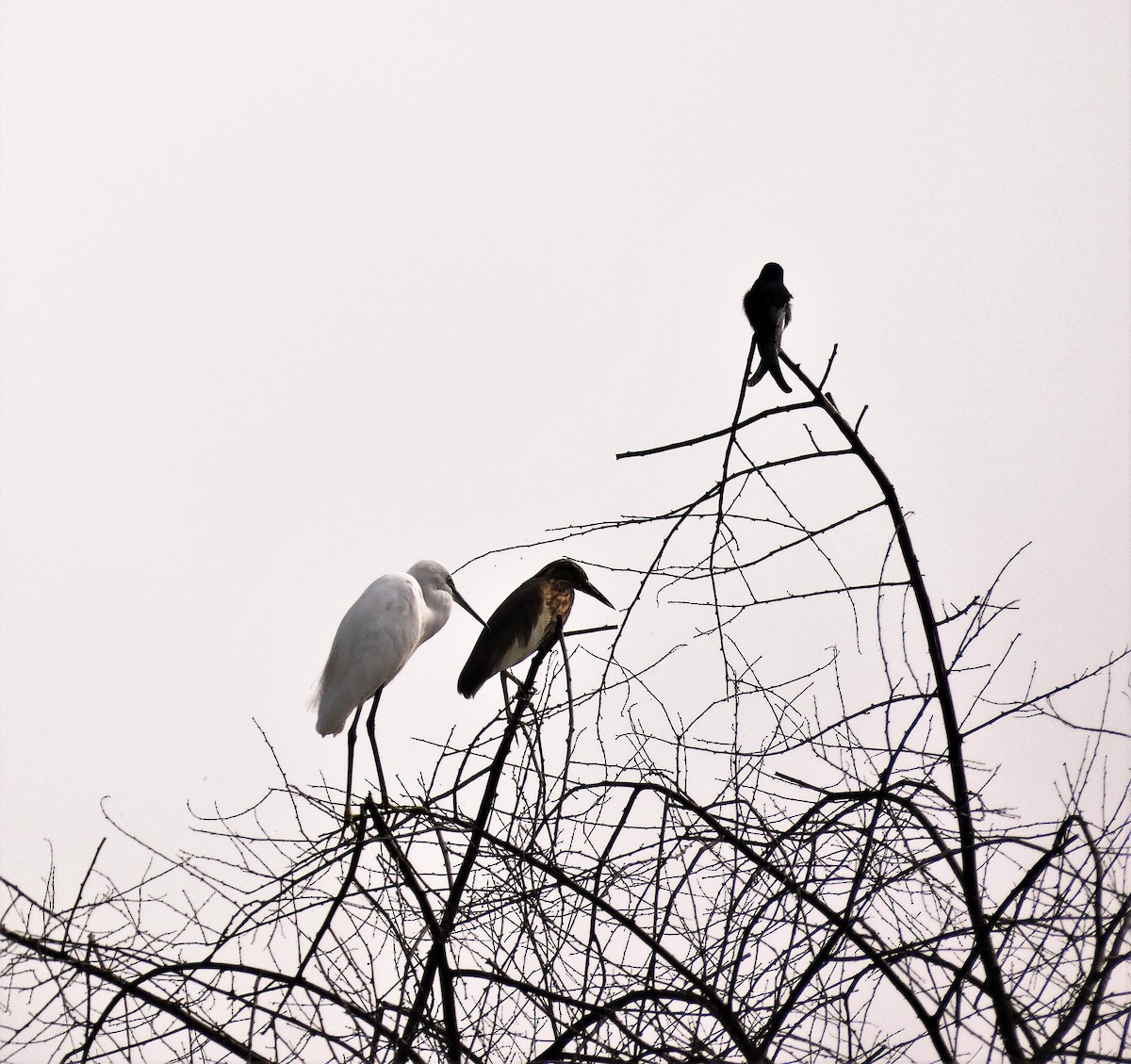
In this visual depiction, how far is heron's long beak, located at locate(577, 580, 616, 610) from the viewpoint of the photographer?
7762mm

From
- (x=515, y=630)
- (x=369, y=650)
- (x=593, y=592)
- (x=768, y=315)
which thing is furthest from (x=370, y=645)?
(x=768, y=315)

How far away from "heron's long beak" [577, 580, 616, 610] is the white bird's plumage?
921 millimetres

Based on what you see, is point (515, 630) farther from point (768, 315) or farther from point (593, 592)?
point (768, 315)

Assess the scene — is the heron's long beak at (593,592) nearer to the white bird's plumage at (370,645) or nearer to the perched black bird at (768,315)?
the white bird's plumage at (370,645)

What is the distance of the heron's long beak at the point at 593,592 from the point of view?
306 inches

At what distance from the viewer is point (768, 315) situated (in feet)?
16.1

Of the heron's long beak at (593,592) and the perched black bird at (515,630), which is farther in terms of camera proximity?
the heron's long beak at (593,592)

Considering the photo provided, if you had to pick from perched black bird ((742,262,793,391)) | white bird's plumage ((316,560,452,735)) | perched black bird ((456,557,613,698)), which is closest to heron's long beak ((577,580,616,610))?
perched black bird ((456,557,613,698))

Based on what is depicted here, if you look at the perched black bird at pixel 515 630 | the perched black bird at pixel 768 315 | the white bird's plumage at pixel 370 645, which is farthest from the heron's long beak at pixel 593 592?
the perched black bird at pixel 768 315

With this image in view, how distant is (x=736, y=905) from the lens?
326cm

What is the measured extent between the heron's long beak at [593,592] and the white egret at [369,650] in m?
0.93

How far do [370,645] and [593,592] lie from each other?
147 cm

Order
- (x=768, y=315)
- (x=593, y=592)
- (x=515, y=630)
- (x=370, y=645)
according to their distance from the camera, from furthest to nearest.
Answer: (x=593, y=592), (x=370, y=645), (x=515, y=630), (x=768, y=315)

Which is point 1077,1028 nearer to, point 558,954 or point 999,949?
point 999,949
